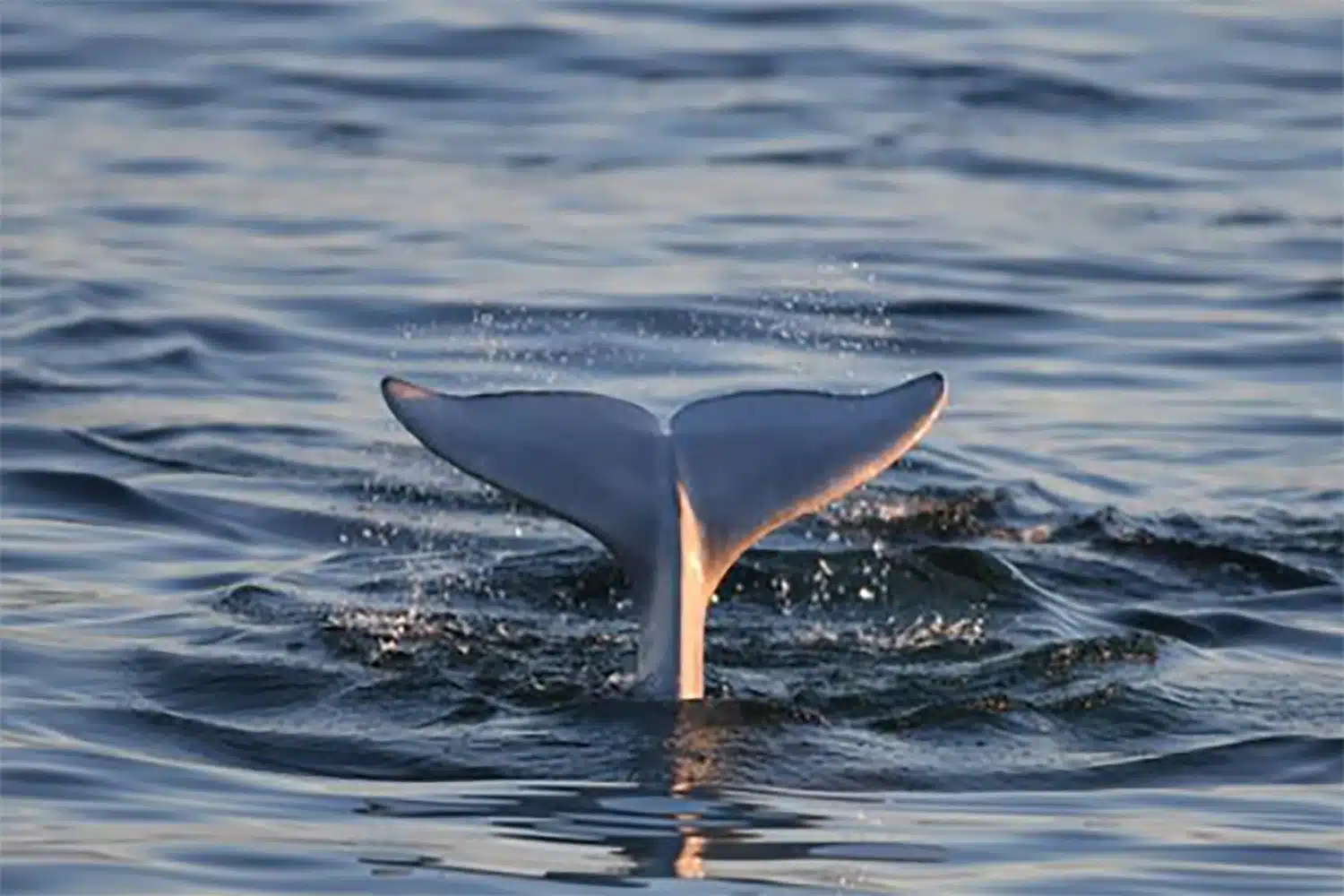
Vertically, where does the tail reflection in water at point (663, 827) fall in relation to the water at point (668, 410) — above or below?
below

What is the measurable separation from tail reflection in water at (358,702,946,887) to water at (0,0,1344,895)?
19mm

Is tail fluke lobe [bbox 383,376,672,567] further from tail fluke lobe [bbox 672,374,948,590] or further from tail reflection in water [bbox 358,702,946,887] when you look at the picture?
tail reflection in water [bbox 358,702,946,887]

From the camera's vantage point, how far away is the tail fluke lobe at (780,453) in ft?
34.3

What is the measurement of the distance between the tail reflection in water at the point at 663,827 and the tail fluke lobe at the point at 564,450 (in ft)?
1.81

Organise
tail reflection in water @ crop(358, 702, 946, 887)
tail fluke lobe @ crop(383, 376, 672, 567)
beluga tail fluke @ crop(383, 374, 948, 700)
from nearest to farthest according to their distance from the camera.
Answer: tail reflection in water @ crop(358, 702, 946, 887) < tail fluke lobe @ crop(383, 376, 672, 567) < beluga tail fluke @ crop(383, 374, 948, 700)

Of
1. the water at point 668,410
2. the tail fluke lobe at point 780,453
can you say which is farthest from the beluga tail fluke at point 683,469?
the water at point 668,410

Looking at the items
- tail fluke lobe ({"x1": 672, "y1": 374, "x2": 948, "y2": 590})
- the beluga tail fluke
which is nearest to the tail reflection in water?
the beluga tail fluke

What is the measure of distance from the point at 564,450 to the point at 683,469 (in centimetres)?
35

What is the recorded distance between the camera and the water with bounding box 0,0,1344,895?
9.88 m

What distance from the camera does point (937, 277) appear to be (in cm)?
1870

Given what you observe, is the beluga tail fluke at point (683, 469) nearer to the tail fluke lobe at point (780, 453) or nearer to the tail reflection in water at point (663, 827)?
the tail fluke lobe at point (780, 453)

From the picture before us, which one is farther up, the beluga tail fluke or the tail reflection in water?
the beluga tail fluke

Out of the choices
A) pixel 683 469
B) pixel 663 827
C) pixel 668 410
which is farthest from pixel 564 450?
pixel 668 410

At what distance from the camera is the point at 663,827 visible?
31.3 feet
